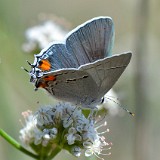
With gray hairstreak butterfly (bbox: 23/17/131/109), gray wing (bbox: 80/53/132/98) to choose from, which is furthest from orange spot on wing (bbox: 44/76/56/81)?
gray wing (bbox: 80/53/132/98)

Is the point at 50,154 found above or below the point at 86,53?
below

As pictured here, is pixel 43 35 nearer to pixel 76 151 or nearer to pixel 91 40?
pixel 91 40

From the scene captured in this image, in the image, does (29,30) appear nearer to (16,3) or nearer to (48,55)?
(16,3)

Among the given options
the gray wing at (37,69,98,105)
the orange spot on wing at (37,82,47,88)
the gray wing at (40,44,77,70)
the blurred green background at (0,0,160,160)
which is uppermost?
the gray wing at (40,44,77,70)

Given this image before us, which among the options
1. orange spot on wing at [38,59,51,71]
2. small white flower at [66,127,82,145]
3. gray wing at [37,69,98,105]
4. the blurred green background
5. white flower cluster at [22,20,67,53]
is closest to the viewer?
orange spot on wing at [38,59,51,71]

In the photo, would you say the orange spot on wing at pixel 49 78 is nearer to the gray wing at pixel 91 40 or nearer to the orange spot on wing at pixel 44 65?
the orange spot on wing at pixel 44 65

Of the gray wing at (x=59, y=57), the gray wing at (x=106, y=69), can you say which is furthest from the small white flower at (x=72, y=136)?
the gray wing at (x=59, y=57)

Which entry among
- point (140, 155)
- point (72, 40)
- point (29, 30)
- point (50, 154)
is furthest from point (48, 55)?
point (29, 30)

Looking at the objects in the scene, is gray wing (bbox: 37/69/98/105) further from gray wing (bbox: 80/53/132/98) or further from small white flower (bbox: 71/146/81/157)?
small white flower (bbox: 71/146/81/157)
